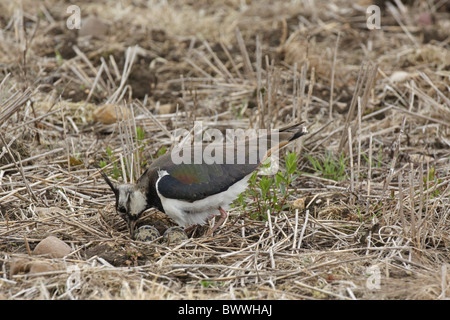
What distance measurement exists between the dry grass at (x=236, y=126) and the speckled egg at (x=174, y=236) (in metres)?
0.11

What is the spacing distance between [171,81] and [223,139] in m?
2.05

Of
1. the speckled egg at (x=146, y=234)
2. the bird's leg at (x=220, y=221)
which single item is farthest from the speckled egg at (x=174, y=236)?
the bird's leg at (x=220, y=221)

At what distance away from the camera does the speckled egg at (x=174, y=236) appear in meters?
5.33

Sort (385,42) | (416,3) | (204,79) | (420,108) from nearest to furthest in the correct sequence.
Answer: (420,108) → (204,79) → (385,42) → (416,3)

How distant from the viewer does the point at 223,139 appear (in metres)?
7.50

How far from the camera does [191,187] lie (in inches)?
218

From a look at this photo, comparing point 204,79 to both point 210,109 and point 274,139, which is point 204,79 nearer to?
point 210,109

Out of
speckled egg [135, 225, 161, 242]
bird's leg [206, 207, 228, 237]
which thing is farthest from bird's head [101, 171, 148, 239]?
bird's leg [206, 207, 228, 237]

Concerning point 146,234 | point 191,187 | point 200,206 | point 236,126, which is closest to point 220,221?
point 200,206

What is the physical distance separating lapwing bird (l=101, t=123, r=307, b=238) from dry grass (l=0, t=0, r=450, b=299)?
265 millimetres

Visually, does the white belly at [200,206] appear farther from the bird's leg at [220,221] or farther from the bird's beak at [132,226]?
the bird's beak at [132,226]

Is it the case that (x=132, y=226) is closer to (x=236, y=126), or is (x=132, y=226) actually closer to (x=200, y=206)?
(x=200, y=206)

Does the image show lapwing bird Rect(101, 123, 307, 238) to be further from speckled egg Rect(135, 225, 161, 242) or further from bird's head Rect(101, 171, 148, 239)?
speckled egg Rect(135, 225, 161, 242)
